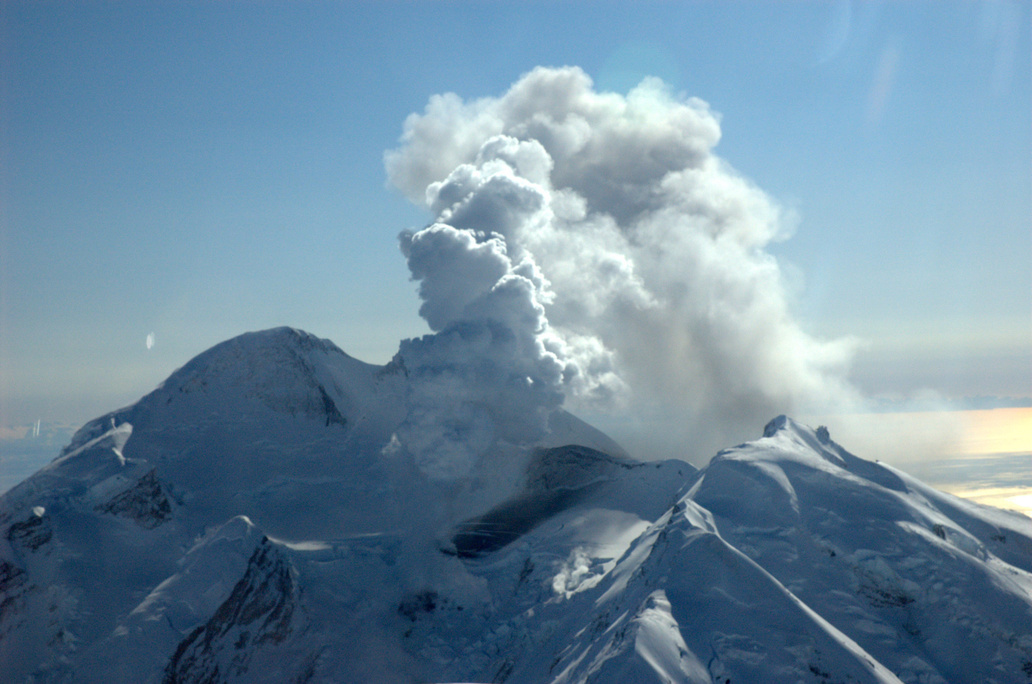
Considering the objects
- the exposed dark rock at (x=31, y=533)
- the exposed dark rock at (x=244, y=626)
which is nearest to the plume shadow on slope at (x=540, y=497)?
the exposed dark rock at (x=244, y=626)

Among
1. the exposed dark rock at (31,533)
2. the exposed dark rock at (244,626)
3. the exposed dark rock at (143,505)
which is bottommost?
the exposed dark rock at (244,626)

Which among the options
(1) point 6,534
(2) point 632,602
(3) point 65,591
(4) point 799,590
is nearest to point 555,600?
(2) point 632,602

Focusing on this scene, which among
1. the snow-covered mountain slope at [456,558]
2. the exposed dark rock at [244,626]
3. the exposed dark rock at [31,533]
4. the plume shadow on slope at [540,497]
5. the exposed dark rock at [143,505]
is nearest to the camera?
the snow-covered mountain slope at [456,558]

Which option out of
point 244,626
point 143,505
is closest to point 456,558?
point 244,626

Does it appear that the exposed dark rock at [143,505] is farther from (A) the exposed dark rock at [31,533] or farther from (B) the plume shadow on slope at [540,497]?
(B) the plume shadow on slope at [540,497]

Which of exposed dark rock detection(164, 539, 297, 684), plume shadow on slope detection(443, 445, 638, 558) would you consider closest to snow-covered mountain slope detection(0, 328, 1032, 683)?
exposed dark rock detection(164, 539, 297, 684)

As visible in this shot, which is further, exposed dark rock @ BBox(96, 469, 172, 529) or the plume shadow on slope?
the plume shadow on slope

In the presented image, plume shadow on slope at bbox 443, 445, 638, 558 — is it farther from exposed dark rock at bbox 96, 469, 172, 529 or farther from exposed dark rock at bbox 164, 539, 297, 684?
exposed dark rock at bbox 96, 469, 172, 529

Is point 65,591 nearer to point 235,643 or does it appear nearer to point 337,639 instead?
point 235,643
